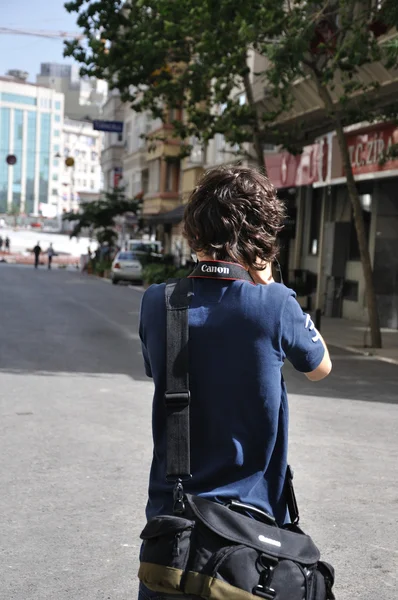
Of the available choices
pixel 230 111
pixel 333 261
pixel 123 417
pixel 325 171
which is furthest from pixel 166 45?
pixel 123 417

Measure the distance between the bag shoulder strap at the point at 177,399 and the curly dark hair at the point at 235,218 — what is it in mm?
224

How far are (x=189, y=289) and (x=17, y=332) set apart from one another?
55.9 feet

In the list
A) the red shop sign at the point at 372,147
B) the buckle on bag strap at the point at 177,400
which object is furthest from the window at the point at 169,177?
the buckle on bag strap at the point at 177,400

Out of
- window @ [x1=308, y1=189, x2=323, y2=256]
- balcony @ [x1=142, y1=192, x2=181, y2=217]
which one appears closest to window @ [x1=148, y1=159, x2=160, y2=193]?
balcony @ [x1=142, y1=192, x2=181, y2=217]

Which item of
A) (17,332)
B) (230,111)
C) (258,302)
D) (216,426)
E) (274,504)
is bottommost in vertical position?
(17,332)

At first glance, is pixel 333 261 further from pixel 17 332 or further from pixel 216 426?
pixel 216 426

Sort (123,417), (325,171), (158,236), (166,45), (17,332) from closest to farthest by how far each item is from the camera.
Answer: (123,417), (17,332), (166,45), (325,171), (158,236)

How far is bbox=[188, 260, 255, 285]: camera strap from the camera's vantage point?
2904 mm

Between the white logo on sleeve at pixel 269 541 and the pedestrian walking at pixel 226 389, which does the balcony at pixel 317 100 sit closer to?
the pedestrian walking at pixel 226 389

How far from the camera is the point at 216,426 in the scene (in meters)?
2.83

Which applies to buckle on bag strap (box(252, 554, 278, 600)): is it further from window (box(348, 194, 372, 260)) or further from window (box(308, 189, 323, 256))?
window (box(308, 189, 323, 256))

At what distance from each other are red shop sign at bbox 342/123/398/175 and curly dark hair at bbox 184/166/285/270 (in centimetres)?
1978

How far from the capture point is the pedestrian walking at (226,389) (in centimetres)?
268

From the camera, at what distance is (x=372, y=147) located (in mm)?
24031
